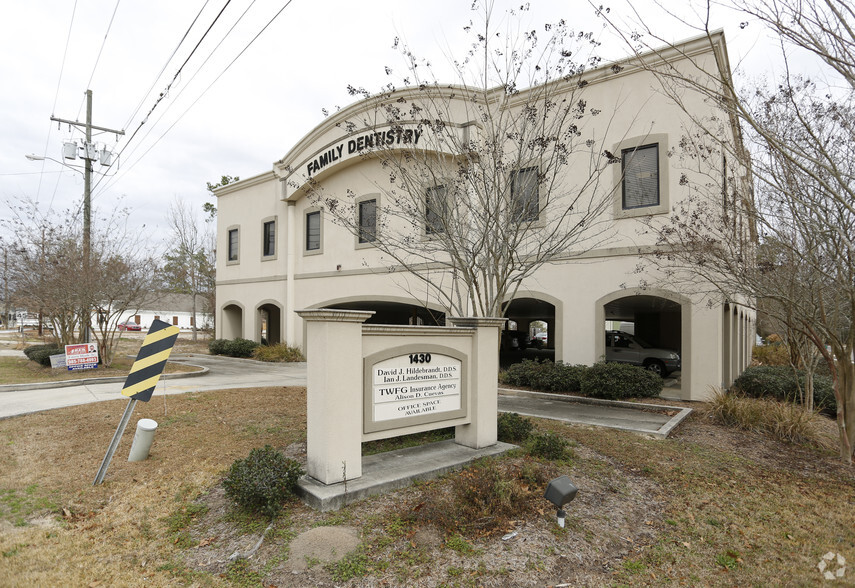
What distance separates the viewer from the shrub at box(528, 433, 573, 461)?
6270 millimetres

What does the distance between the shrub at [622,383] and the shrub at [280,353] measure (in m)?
13.1

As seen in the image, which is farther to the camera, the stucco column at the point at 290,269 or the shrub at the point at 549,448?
the stucco column at the point at 290,269

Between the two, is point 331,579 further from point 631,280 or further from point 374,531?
point 631,280

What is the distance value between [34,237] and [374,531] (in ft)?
66.0

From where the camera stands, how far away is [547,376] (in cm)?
1280

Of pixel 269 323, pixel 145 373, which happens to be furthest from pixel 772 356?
pixel 145 373

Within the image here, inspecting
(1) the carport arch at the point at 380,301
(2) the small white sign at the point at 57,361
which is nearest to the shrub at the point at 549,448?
(1) the carport arch at the point at 380,301

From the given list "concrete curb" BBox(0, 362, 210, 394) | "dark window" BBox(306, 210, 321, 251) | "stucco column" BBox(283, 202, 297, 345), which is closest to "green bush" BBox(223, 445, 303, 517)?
"concrete curb" BBox(0, 362, 210, 394)

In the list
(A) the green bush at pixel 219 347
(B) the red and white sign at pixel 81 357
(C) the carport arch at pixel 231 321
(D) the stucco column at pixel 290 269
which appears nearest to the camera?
(B) the red and white sign at pixel 81 357

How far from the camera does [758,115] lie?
742 cm

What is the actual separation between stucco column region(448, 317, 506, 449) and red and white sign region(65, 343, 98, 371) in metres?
13.4

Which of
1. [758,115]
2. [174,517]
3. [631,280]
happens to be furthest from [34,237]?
[758,115]

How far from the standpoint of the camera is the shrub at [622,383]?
37.1 ft

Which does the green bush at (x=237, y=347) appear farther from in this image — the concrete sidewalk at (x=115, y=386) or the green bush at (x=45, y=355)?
the green bush at (x=45, y=355)
